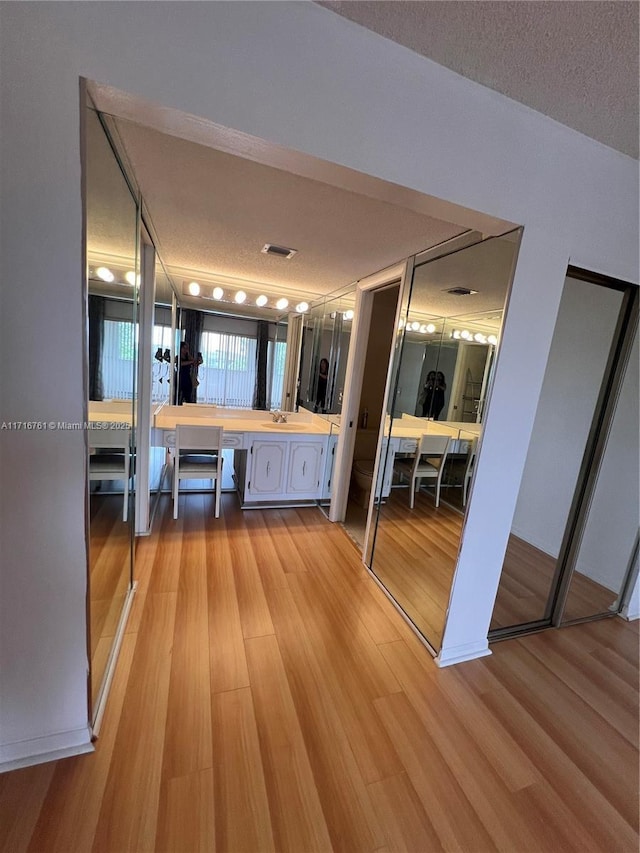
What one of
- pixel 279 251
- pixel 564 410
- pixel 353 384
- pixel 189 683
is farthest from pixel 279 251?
pixel 189 683

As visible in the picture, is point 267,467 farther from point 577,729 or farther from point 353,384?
point 577,729

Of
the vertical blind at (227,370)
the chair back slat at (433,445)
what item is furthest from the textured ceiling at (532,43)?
the vertical blind at (227,370)

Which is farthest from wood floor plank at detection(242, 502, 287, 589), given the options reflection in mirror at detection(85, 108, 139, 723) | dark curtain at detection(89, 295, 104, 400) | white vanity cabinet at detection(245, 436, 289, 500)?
dark curtain at detection(89, 295, 104, 400)

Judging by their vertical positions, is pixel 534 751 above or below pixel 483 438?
below


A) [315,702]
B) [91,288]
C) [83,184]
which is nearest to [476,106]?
[83,184]

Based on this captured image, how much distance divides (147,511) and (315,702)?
1891mm

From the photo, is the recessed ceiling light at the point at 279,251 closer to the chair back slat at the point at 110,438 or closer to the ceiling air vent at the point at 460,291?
the ceiling air vent at the point at 460,291

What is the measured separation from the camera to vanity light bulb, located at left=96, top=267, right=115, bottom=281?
1224 millimetres

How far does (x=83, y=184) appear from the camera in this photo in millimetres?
935

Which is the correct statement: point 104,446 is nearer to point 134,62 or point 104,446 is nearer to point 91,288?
point 91,288

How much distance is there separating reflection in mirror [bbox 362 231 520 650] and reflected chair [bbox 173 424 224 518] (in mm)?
1491

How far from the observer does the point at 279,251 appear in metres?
2.51

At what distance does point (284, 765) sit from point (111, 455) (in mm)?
1467

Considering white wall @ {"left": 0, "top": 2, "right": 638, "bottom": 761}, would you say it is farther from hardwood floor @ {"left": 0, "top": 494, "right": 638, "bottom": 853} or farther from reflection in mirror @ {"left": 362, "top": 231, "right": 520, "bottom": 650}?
reflection in mirror @ {"left": 362, "top": 231, "right": 520, "bottom": 650}
